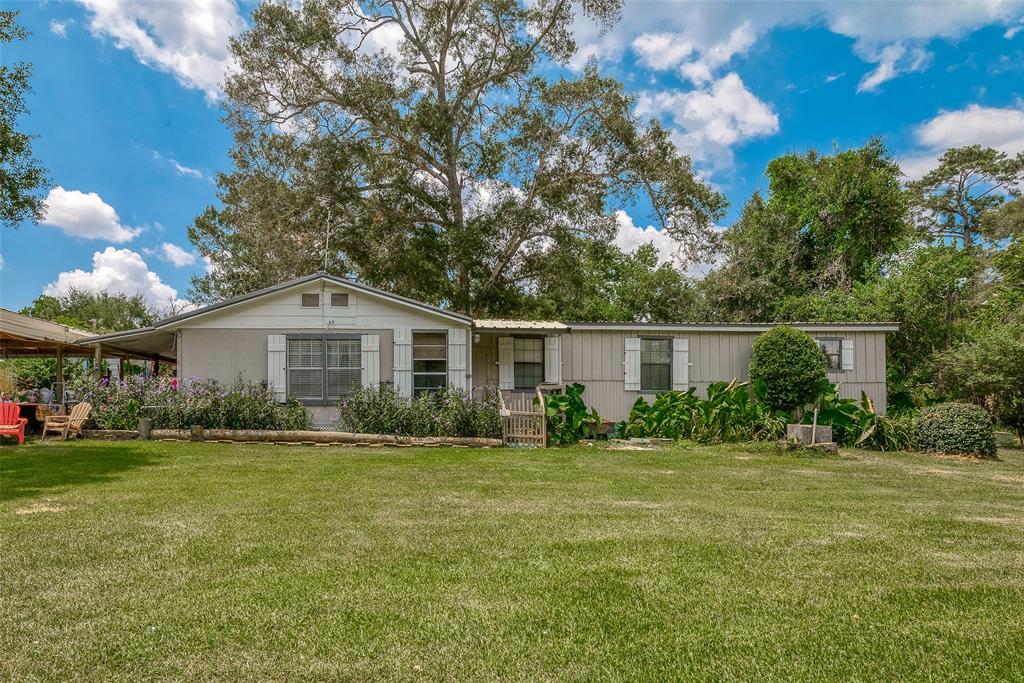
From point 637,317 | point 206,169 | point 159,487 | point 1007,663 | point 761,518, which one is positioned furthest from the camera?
point 637,317

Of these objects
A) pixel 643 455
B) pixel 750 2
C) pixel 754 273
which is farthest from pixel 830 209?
pixel 643 455

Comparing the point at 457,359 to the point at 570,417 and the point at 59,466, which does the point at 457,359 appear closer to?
the point at 570,417

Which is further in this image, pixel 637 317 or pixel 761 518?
pixel 637 317

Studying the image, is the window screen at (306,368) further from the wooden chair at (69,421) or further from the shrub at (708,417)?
the shrub at (708,417)

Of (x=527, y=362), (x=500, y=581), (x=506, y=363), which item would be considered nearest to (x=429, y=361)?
(x=506, y=363)

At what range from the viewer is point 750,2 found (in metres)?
13.2

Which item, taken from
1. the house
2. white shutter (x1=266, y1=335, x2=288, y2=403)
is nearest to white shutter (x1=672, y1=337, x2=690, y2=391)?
the house

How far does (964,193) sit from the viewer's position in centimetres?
2734

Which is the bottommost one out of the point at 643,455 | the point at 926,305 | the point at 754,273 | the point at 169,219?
the point at 643,455

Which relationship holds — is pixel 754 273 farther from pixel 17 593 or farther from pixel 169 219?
pixel 17 593

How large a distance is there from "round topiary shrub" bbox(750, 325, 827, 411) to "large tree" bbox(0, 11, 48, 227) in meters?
14.8

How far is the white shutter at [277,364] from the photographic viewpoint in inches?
506

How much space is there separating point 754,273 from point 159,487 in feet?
83.6

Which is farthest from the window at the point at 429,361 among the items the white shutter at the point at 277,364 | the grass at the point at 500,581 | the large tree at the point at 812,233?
the large tree at the point at 812,233
